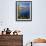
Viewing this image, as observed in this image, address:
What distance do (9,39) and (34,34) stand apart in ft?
2.14

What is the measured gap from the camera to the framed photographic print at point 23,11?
306 centimetres

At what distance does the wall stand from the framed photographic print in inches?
3.2

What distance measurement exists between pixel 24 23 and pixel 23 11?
0.31 m

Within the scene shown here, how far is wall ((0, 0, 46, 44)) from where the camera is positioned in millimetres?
3059

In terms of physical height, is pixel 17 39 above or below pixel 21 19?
below

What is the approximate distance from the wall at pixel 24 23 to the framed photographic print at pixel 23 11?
0.08 m

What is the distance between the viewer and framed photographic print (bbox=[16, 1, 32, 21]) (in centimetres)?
306

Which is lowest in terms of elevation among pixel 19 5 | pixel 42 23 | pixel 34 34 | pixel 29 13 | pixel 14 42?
pixel 14 42

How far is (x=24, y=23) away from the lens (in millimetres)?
3082

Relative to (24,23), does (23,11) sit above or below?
above

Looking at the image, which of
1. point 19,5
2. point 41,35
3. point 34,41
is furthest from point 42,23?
point 19,5

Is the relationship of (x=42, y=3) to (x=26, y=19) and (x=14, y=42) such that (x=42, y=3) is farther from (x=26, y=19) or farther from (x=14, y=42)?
(x=14, y=42)

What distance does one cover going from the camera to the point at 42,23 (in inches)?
122

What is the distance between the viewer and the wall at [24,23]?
3.06m
